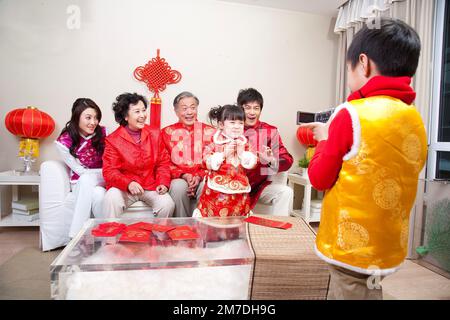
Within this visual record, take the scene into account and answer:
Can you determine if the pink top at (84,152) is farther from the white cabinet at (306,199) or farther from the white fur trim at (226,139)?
the white cabinet at (306,199)

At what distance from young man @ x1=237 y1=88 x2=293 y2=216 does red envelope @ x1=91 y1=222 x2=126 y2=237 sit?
1035 millimetres

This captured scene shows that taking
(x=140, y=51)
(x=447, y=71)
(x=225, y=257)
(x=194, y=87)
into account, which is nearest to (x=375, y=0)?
(x=447, y=71)

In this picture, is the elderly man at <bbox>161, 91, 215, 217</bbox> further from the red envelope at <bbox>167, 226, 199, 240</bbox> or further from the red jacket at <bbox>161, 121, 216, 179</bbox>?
the red envelope at <bbox>167, 226, 199, 240</bbox>

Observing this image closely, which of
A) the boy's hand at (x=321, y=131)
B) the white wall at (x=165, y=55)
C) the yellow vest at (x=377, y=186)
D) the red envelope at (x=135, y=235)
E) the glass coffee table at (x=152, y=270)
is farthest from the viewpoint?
the white wall at (x=165, y=55)

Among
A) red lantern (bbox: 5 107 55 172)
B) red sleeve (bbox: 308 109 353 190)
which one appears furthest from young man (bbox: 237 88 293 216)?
red lantern (bbox: 5 107 55 172)

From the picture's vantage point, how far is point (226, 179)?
1.75m

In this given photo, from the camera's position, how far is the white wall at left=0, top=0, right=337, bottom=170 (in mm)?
2605

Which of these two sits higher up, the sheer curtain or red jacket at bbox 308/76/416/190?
the sheer curtain

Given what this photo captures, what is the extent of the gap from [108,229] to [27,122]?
1.60 m

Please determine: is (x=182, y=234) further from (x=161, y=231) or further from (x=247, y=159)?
(x=247, y=159)

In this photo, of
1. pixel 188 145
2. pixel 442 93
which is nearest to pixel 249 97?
pixel 188 145

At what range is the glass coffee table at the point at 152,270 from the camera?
3.28ft

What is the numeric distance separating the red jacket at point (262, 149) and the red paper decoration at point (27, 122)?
5.39 ft

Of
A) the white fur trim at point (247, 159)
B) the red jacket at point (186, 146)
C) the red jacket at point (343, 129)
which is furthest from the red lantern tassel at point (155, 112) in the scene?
the red jacket at point (343, 129)
